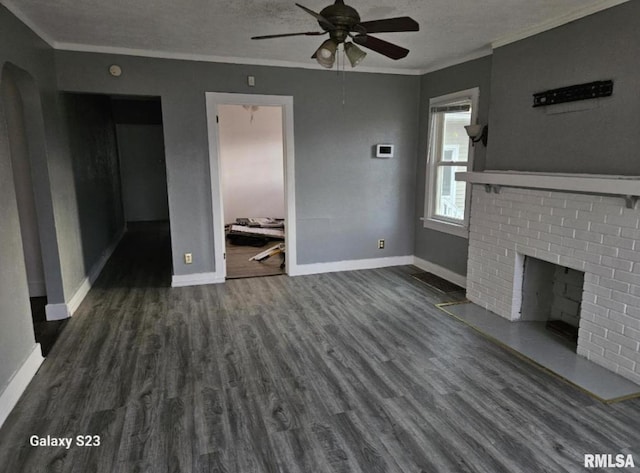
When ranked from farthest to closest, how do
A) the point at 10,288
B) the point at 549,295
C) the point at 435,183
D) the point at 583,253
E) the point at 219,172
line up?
the point at 435,183, the point at 219,172, the point at 549,295, the point at 583,253, the point at 10,288


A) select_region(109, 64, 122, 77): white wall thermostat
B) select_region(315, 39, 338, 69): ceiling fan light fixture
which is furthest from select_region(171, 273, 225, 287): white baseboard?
select_region(315, 39, 338, 69): ceiling fan light fixture

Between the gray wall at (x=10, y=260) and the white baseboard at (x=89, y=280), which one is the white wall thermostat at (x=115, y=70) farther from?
the white baseboard at (x=89, y=280)

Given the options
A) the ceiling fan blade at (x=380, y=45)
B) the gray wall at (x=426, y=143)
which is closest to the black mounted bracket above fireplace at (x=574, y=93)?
the gray wall at (x=426, y=143)

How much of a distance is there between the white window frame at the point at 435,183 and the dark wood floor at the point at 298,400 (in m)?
1.14

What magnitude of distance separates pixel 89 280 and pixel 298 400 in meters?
3.24

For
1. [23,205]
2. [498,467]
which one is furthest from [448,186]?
[23,205]

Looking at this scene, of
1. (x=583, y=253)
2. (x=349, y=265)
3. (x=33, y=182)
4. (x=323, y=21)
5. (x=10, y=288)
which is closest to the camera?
(x=323, y=21)

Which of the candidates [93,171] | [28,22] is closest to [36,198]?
[28,22]

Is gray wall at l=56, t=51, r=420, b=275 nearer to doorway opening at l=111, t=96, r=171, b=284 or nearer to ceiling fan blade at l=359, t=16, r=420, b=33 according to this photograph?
ceiling fan blade at l=359, t=16, r=420, b=33

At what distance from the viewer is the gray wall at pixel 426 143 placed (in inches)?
159

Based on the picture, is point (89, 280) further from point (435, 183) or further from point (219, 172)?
point (435, 183)

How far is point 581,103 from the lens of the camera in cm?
298

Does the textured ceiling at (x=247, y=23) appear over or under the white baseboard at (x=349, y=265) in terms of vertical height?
over

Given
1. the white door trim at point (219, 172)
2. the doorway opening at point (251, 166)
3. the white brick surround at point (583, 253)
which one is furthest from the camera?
the doorway opening at point (251, 166)
